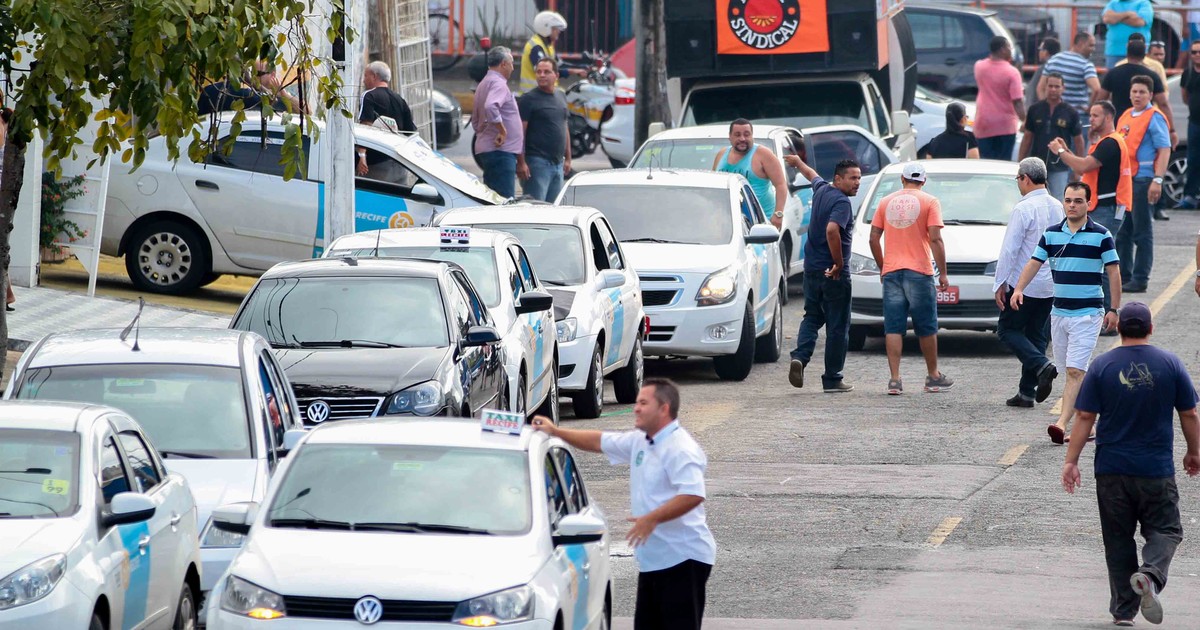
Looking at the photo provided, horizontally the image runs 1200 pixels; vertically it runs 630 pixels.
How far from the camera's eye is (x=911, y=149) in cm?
2511

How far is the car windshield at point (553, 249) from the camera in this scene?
15328 mm

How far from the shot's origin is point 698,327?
1627 centimetres

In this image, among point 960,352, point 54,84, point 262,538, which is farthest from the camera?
point 960,352

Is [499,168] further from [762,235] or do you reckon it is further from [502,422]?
[502,422]

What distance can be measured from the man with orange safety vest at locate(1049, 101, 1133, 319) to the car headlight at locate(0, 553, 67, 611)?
1263 cm

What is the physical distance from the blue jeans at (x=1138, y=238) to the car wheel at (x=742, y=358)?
192 inches

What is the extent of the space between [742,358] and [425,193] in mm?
3484

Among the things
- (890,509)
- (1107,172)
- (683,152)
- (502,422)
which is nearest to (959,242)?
(1107,172)

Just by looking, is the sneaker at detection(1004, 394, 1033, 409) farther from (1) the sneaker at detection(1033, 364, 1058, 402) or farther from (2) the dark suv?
(2) the dark suv

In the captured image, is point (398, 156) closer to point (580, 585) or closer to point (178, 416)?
point (178, 416)

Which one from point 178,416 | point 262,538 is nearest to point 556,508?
point 262,538

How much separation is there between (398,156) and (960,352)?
552cm

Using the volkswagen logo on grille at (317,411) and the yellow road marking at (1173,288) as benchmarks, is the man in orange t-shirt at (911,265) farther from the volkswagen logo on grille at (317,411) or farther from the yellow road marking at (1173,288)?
the volkswagen logo on grille at (317,411)

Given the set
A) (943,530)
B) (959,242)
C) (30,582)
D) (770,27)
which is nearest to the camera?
(30,582)
